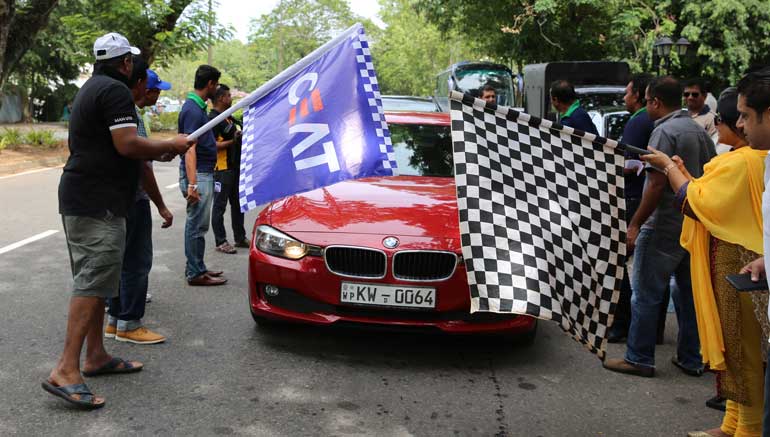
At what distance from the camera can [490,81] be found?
2362 cm

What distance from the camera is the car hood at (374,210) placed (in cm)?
498

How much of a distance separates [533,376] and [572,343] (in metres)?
0.87

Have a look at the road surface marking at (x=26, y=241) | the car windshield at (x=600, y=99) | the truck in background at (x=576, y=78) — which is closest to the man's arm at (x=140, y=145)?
the road surface marking at (x=26, y=241)

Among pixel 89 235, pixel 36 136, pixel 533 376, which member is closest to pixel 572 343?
pixel 533 376

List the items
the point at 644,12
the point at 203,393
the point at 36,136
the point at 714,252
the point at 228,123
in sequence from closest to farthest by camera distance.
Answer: the point at 714,252
the point at 203,393
the point at 228,123
the point at 36,136
the point at 644,12

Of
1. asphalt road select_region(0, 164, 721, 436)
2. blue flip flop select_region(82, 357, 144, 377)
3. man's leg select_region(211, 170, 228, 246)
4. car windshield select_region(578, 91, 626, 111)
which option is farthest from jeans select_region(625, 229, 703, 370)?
car windshield select_region(578, 91, 626, 111)

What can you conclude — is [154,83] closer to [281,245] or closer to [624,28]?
[281,245]

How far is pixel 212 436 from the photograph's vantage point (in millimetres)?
3738

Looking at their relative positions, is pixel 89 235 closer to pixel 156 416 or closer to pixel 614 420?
pixel 156 416

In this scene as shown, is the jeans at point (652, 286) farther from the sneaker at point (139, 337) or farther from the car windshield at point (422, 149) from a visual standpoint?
the sneaker at point (139, 337)

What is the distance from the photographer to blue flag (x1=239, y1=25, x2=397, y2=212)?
4457 mm

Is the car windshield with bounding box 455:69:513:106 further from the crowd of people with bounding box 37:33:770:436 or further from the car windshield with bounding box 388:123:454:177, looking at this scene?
the crowd of people with bounding box 37:33:770:436

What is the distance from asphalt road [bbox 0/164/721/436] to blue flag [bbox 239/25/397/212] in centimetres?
113

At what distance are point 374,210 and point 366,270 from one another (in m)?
0.55
